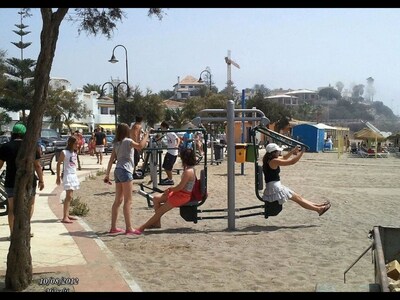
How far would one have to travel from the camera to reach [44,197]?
11773 millimetres

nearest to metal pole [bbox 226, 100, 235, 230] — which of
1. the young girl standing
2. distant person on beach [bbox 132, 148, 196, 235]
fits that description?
distant person on beach [bbox 132, 148, 196, 235]

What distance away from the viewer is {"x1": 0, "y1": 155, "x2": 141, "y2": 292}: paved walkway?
5.29 meters

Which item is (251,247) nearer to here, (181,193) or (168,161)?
(181,193)

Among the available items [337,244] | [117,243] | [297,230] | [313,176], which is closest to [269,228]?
[297,230]

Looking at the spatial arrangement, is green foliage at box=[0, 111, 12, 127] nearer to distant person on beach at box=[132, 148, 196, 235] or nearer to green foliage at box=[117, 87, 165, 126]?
green foliage at box=[117, 87, 165, 126]

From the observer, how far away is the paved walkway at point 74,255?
17.3 feet

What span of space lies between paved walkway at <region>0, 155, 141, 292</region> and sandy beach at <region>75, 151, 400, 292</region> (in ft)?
0.56

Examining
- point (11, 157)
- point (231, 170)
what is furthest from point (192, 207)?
point (11, 157)

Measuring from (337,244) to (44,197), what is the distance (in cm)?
670

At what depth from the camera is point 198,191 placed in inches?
324

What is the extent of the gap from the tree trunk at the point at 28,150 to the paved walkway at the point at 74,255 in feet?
1.75

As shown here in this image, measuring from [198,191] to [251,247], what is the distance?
4.77 ft

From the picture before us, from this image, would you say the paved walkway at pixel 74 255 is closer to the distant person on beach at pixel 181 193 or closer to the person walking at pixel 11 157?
the person walking at pixel 11 157
